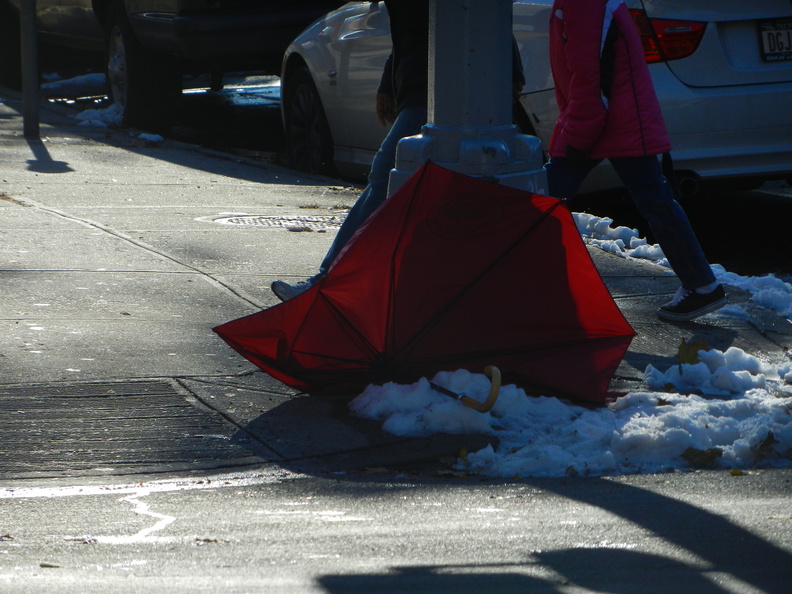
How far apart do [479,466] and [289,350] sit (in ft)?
2.91

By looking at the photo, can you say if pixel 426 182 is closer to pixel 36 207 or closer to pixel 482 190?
pixel 482 190

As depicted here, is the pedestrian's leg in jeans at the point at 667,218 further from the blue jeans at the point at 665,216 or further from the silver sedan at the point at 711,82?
the silver sedan at the point at 711,82

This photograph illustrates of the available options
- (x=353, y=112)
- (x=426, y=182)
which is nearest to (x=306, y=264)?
(x=426, y=182)

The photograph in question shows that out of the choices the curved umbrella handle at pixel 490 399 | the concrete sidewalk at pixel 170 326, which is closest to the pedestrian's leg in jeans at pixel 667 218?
the concrete sidewalk at pixel 170 326

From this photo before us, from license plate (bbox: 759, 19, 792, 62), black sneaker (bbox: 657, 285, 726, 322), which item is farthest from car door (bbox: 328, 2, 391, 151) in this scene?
black sneaker (bbox: 657, 285, 726, 322)

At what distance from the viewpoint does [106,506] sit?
11.8 ft

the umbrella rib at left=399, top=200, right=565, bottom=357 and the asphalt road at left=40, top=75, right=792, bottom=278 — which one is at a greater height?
the umbrella rib at left=399, top=200, right=565, bottom=357

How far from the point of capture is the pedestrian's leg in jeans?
18.0 feet

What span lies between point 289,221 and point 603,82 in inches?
113

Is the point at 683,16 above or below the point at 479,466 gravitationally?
above

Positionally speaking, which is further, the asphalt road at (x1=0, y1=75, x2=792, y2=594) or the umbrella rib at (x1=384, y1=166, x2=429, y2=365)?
the umbrella rib at (x1=384, y1=166, x2=429, y2=365)

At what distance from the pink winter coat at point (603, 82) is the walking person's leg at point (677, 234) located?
0.10 metres

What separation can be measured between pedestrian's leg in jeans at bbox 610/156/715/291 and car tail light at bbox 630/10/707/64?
144 cm

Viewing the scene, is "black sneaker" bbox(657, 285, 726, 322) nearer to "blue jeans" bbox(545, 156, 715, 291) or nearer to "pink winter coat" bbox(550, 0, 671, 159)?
"blue jeans" bbox(545, 156, 715, 291)
